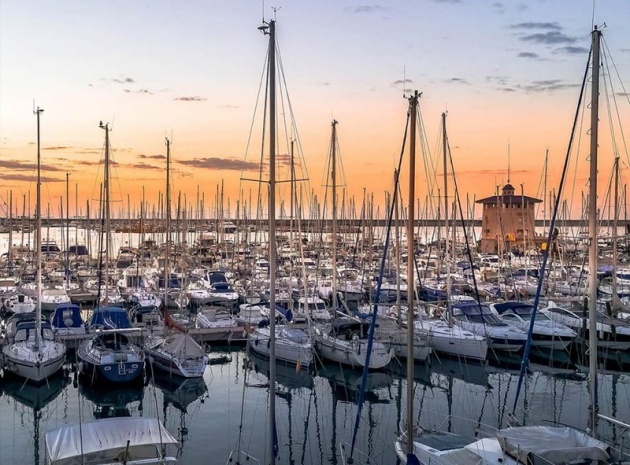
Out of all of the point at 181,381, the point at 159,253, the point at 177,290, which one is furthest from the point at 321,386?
the point at 159,253

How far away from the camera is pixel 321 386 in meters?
23.5

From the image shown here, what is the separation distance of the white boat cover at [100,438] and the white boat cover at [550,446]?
6.88 metres

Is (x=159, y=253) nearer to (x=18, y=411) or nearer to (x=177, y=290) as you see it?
(x=177, y=290)

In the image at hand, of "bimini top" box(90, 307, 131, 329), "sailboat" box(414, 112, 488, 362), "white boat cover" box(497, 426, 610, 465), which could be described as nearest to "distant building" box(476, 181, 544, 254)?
"sailboat" box(414, 112, 488, 362)

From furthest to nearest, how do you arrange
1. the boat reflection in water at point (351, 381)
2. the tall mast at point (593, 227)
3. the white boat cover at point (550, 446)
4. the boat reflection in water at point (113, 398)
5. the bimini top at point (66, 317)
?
the bimini top at point (66, 317), the boat reflection in water at point (351, 381), the boat reflection in water at point (113, 398), the tall mast at point (593, 227), the white boat cover at point (550, 446)

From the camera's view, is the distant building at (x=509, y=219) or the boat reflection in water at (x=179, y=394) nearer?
the boat reflection in water at (x=179, y=394)

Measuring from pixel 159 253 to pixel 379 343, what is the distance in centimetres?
4066

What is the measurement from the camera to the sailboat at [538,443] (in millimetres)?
12062

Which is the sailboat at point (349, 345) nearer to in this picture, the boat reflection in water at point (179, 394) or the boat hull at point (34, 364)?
the boat reflection in water at point (179, 394)

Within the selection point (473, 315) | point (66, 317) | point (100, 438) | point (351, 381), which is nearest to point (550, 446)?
point (100, 438)

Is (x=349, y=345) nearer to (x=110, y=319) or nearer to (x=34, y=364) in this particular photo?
(x=110, y=319)

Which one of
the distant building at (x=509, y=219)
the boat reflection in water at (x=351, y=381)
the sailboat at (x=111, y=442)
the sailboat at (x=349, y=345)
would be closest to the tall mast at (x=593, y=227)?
the sailboat at (x=111, y=442)

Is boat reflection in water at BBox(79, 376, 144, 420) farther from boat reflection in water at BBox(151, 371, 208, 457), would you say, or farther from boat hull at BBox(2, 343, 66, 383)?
boat hull at BBox(2, 343, 66, 383)

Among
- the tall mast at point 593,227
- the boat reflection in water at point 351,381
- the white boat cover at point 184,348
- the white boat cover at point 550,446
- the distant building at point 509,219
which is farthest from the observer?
the distant building at point 509,219
